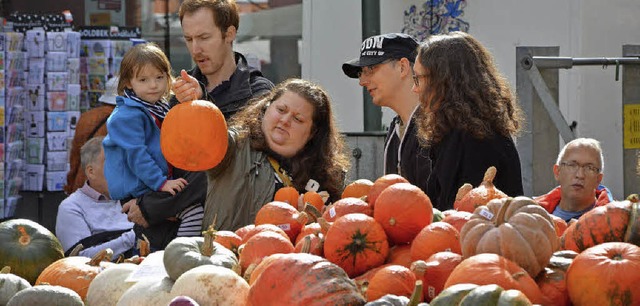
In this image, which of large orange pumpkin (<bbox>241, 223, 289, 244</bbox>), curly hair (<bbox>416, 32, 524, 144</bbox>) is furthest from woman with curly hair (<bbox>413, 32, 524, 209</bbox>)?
large orange pumpkin (<bbox>241, 223, 289, 244</bbox>)

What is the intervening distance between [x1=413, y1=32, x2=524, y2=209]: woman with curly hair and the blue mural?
15.9 feet

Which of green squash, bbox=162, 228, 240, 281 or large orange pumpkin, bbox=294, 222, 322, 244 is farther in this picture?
large orange pumpkin, bbox=294, 222, 322, 244

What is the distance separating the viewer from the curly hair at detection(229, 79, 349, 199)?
473cm

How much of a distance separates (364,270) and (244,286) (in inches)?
15.7

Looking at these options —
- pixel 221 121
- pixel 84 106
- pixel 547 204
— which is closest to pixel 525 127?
pixel 547 204

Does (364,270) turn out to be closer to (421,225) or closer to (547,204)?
(421,225)

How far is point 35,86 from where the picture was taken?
10.6 metres

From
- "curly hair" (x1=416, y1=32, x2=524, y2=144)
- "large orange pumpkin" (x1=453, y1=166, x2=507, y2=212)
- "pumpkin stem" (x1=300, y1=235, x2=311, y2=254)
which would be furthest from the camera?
"curly hair" (x1=416, y1=32, x2=524, y2=144)

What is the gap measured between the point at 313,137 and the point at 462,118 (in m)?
0.75

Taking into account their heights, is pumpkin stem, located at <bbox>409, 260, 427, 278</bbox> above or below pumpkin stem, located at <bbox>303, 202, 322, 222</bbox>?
below

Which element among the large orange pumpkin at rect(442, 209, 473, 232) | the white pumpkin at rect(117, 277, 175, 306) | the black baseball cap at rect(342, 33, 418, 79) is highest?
the black baseball cap at rect(342, 33, 418, 79)

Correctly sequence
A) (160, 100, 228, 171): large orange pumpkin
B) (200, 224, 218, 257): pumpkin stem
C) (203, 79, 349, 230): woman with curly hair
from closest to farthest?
(200, 224, 218, 257): pumpkin stem → (160, 100, 228, 171): large orange pumpkin → (203, 79, 349, 230): woman with curly hair

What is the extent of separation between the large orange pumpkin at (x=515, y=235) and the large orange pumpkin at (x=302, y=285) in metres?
0.34

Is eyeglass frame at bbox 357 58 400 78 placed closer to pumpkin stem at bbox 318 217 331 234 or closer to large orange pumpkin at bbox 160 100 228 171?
large orange pumpkin at bbox 160 100 228 171
